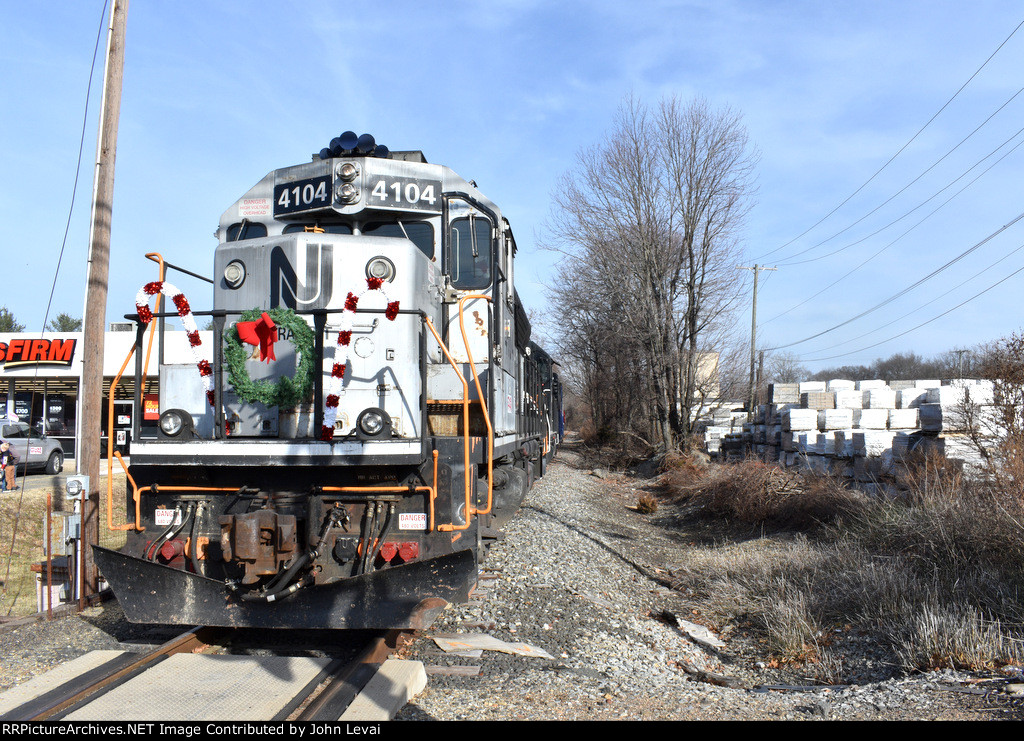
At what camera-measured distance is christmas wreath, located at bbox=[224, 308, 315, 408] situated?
489 centimetres

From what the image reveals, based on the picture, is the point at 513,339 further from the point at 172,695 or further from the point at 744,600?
the point at 172,695

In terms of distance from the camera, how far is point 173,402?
207 inches

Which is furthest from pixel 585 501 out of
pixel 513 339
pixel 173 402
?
pixel 173 402

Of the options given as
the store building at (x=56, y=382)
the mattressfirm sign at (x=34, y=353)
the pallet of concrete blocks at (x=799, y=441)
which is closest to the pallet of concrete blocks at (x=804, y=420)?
the pallet of concrete blocks at (x=799, y=441)

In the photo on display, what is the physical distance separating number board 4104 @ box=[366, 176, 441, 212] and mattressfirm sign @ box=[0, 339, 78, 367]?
64.8 feet

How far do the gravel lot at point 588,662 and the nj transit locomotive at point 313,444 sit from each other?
69cm

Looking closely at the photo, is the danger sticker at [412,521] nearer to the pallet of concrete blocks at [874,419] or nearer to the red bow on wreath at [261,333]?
the red bow on wreath at [261,333]

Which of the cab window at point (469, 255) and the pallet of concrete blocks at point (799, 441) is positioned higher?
the cab window at point (469, 255)

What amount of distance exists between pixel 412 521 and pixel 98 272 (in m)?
4.60

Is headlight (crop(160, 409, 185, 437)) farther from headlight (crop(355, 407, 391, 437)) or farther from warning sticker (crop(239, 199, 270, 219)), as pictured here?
warning sticker (crop(239, 199, 270, 219))

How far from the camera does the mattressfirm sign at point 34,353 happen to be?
2100 cm

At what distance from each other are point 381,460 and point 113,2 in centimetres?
628

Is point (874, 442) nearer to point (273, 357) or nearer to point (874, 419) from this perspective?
point (874, 419)

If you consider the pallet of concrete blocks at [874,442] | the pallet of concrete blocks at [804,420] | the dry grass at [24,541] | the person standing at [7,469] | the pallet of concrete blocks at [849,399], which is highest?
the pallet of concrete blocks at [849,399]
